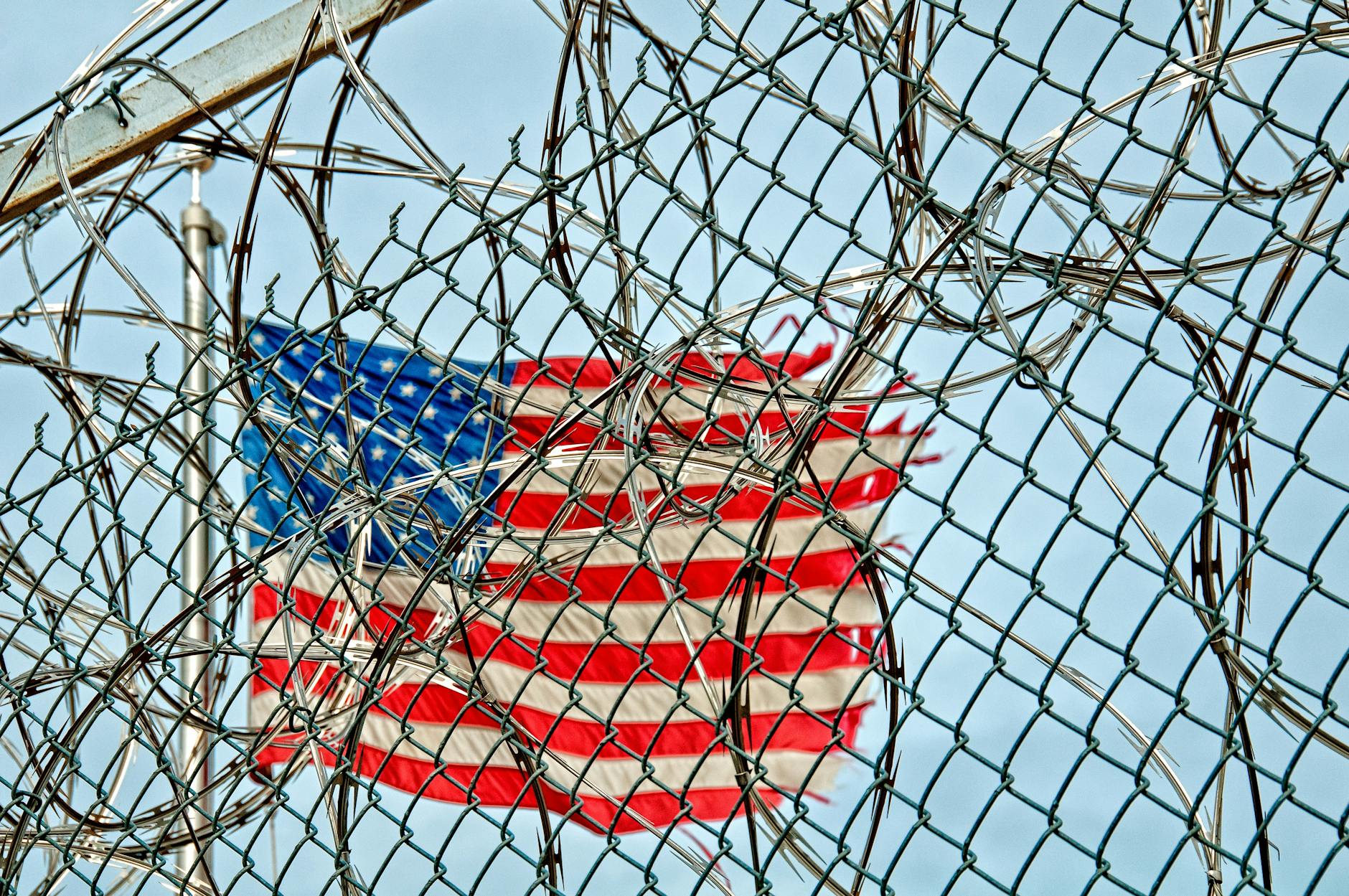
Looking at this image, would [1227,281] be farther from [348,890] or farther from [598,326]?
[348,890]

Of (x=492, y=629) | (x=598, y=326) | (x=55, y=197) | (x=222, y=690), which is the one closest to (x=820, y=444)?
(x=492, y=629)

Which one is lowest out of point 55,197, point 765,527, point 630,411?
point 765,527

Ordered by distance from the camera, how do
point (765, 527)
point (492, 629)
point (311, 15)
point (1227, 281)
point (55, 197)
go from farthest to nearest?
1. point (492, 629)
2. point (55, 197)
3. point (311, 15)
4. point (1227, 281)
5. point (765, 527)

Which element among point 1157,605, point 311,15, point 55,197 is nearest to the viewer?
point 1157,605

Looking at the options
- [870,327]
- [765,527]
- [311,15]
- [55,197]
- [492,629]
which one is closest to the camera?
[765,527]

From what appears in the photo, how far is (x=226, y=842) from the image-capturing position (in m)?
2.56

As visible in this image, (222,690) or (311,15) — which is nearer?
(311,15)

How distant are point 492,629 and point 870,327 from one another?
460 centimetres

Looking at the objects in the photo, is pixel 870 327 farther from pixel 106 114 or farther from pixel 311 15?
pixel 106 114

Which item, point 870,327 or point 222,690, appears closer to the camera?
point 870,327

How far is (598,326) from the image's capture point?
2.48m

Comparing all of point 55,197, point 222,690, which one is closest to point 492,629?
point 222,690

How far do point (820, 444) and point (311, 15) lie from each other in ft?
14.9

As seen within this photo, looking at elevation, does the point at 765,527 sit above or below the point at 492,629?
below
